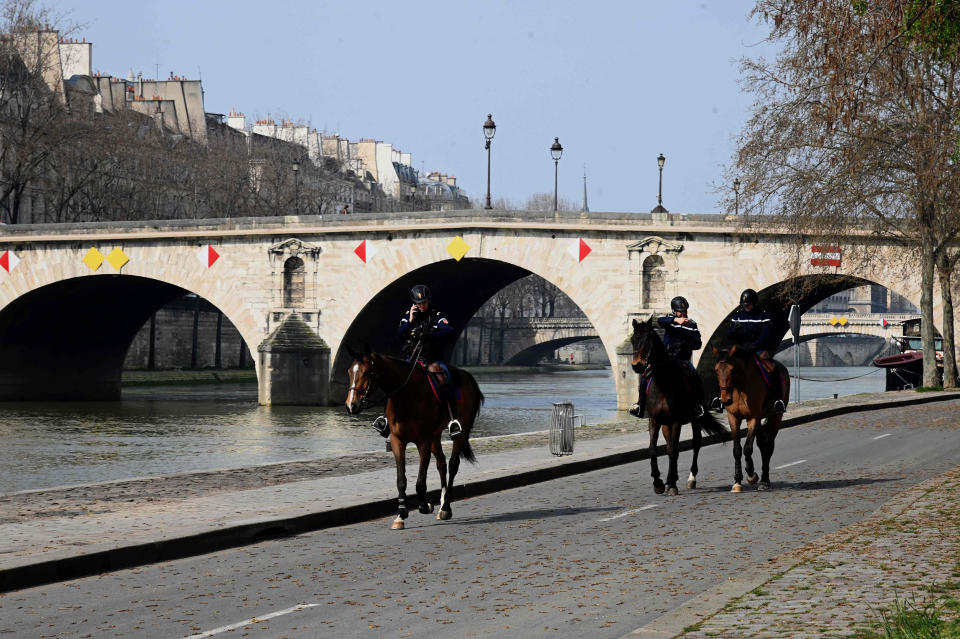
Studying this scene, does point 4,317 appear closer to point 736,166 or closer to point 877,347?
point 736,166

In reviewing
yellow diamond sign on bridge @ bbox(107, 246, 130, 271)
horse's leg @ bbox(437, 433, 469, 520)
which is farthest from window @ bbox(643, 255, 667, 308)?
horse's leg @ bbox(437, 433, 469, 520)

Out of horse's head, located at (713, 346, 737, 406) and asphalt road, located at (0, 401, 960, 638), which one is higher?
horse's head, located at (713, 346, 737, 406)

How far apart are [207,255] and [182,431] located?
15524 mm

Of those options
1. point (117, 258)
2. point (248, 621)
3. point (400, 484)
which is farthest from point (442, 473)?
point (117, 258)

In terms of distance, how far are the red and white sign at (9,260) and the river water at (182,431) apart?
5346mm

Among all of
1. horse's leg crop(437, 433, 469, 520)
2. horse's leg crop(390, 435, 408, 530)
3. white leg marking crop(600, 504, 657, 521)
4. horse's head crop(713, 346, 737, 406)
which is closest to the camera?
horse's leg crop(390, 435, 408, 530)

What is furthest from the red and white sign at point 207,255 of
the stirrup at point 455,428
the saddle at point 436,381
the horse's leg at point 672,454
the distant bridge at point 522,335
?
the distant bridge at point 522,335

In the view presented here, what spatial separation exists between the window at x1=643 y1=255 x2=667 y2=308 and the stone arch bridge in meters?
0.05

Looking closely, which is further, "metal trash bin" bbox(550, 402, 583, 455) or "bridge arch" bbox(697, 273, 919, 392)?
"bridge arch" bbox(697, 273, 919, 392)

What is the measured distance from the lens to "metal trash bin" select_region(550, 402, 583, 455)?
1850 cm

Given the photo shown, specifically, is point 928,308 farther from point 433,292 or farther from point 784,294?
point 433,292

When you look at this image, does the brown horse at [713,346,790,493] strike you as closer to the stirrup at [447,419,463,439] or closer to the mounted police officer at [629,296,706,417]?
the mounted police officer at [629,296,706,417]

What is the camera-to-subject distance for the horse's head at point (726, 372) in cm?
1438

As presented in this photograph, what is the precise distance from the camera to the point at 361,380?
454 inches
